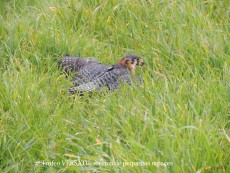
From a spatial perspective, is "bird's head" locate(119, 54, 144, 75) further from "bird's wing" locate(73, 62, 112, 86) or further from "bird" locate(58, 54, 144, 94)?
"bird's wing" locate(73, 62, 112, 86)

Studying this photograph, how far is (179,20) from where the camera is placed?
23.8ft

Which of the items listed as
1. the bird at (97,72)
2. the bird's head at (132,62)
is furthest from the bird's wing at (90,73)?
the bird's head at (132,62)

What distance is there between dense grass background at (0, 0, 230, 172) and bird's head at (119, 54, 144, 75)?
9cm

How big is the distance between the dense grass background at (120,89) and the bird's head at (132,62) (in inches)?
3.6

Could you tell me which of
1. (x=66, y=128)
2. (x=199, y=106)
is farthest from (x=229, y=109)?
(x=66, y=128)

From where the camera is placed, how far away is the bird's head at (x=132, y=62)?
6.48 meters

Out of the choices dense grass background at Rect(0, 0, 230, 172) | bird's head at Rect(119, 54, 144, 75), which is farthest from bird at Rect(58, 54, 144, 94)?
dense grass background at Rect(0, 0, 230, 172)

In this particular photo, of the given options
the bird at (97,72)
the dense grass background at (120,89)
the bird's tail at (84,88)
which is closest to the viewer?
the dense grass background at (120,89)

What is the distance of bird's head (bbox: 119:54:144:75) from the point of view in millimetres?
6484

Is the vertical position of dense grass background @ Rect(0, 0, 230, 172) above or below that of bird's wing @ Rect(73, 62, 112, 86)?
above

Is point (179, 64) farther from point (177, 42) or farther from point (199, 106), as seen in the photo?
point (199, 106)

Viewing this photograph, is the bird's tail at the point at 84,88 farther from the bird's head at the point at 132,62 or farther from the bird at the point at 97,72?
the bird's head at the point at 132,62

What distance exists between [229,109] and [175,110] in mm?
537

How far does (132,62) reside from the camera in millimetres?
6496
